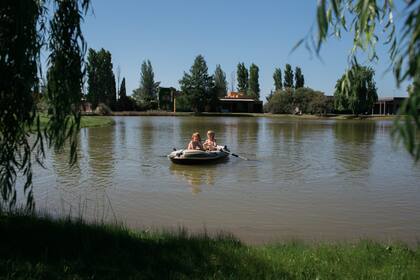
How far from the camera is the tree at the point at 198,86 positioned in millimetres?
95312

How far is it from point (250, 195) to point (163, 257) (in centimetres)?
733

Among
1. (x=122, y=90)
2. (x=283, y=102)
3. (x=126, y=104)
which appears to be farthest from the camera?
(x=122, y=90)

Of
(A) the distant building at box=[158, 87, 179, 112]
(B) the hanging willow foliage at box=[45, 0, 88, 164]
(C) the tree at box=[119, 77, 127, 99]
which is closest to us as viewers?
(B) the hanging willow foliage at box=[45, 0, 88, 164]

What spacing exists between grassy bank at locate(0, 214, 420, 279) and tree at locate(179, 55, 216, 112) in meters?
88.8

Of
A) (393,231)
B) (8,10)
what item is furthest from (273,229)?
(8,10)

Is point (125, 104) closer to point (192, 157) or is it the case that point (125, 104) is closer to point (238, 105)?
point (238, 105)

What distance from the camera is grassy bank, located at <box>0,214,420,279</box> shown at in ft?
16.0

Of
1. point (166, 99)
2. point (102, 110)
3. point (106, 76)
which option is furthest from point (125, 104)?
point (102, 110)

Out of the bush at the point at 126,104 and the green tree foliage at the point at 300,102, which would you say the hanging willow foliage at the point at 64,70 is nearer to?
the green tree foliage at the point at 300,102

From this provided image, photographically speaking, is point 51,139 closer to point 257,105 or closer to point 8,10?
point 8,10

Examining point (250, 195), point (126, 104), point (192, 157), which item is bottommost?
point (250, 195)

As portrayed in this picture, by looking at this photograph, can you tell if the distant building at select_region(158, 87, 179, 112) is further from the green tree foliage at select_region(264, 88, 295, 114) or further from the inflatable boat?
the inflatable boat

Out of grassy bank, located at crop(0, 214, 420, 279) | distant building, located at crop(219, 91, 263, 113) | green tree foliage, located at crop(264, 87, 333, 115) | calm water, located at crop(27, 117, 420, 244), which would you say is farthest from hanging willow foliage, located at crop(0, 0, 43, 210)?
distant building, located at crop(219, 91, 263, 113)

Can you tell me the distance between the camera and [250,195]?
12.6m
